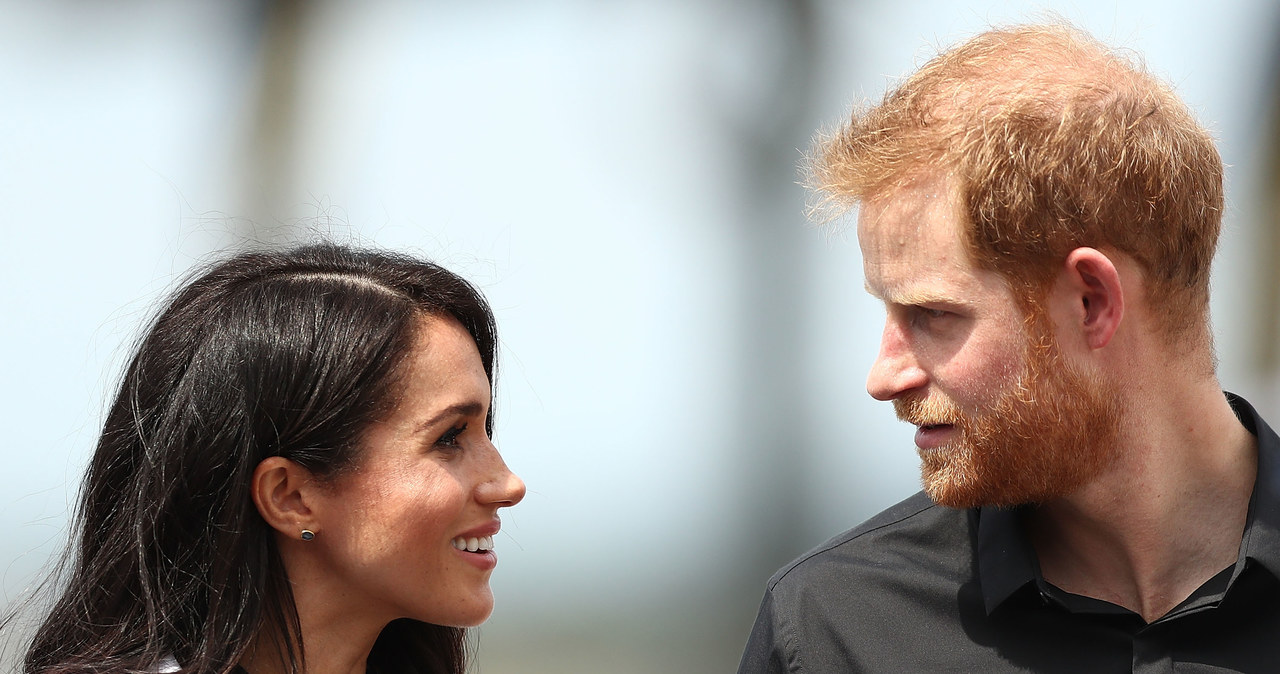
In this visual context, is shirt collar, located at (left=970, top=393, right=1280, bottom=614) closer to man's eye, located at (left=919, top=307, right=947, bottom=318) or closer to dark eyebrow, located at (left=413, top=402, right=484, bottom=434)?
man's eye, located at (left=919, top=307, right=947, bottom=318)

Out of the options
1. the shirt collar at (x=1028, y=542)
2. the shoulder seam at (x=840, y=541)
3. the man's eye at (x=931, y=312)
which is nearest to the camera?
the shirt collar at (x=1028, y=542)

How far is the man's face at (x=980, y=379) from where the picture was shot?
1.87 meters

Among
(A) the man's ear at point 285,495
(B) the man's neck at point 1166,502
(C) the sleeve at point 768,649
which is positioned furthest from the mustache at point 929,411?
(A) the man's ear at point 285,495

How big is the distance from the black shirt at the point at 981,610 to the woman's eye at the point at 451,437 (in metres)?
0.58

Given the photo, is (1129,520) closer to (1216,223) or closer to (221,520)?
(1216,223)

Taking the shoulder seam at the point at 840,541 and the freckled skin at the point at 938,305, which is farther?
the shoulder seam at the point at 840,541

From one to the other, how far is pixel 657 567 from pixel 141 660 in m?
2.69

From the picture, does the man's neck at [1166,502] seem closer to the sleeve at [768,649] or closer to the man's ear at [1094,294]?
the man's ear at [1094,294]

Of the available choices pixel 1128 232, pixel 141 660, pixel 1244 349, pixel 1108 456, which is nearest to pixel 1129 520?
pixel 1108 456

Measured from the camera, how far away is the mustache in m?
1.91

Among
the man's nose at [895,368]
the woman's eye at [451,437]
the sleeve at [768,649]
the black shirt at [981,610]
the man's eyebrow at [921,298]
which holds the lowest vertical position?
the sleeve at [768,649]

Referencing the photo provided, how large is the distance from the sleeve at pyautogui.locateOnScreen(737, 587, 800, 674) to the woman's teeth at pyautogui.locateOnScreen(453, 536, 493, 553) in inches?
18.7

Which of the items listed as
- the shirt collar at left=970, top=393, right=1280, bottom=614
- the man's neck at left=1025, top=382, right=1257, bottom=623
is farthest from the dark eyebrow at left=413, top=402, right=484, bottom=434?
the man's neck at left=1025, top=382, right=1257, bottom=623

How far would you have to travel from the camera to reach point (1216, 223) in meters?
1.96
